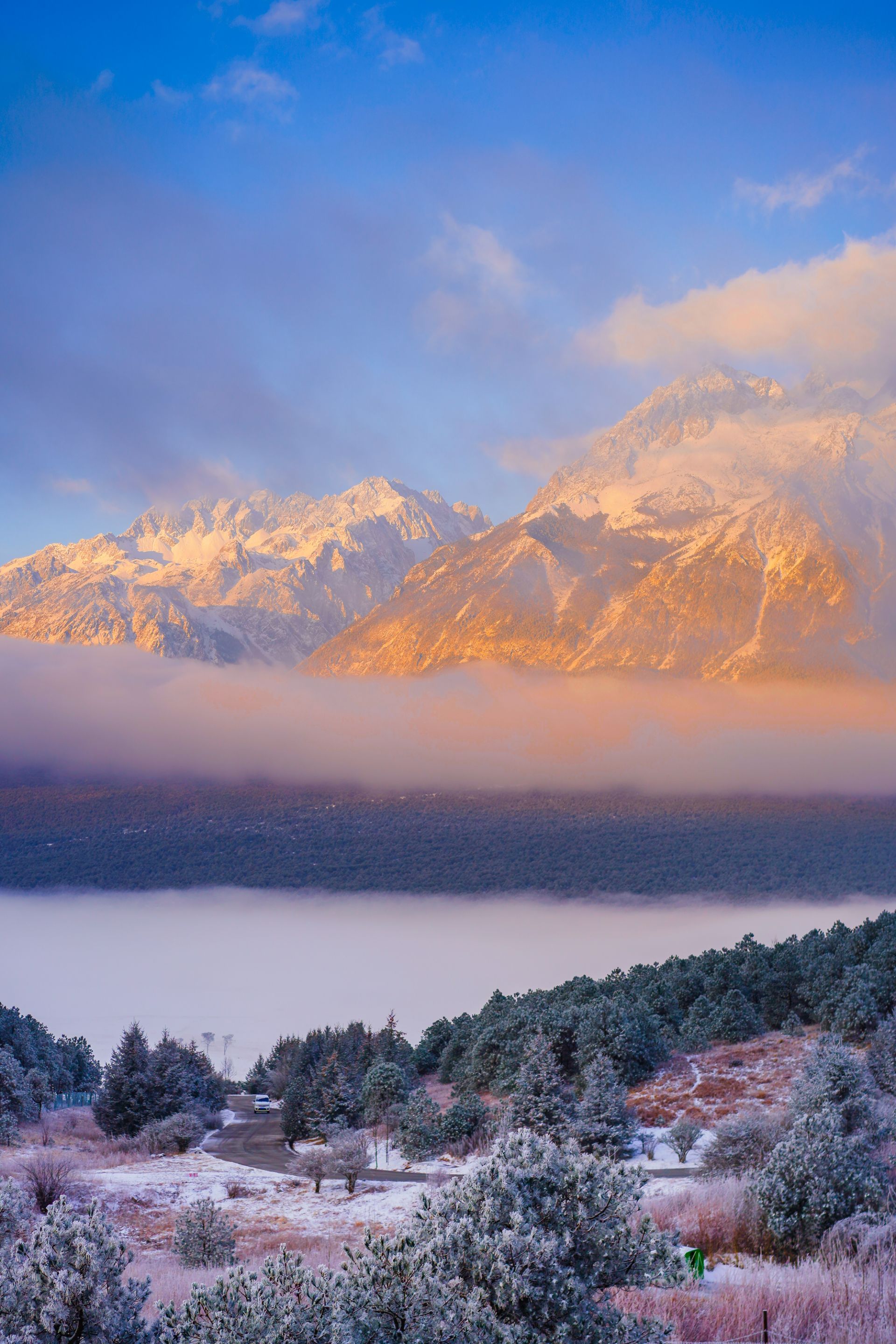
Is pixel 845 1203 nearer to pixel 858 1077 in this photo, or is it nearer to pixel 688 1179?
pixel 858 1077

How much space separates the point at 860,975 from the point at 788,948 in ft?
93.7

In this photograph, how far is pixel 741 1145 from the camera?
30906 millimetres

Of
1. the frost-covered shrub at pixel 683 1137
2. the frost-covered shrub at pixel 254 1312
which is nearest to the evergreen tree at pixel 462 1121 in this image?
the frost-covered shrub at pixel 683 1137

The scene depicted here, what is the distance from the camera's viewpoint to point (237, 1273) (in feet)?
28.2

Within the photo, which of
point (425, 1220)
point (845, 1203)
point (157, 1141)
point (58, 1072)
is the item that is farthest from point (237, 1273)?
point (58, 1072)

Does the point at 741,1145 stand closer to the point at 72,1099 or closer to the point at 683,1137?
the point at 683,1137

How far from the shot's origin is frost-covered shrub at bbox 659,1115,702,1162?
44.1 metres

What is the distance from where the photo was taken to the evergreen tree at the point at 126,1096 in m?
68.8

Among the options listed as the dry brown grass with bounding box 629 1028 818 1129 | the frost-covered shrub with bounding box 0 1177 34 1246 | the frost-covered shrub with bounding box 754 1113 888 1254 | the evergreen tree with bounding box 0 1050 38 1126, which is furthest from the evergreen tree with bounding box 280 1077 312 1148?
the frost-covered shrub with bounding box 0 1177 34 1246

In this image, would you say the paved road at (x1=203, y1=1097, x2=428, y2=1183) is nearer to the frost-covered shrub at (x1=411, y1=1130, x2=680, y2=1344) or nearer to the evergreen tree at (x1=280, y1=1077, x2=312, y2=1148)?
the evergreen tree at (x1=280, y1=1077, x2=312, y2=1148)

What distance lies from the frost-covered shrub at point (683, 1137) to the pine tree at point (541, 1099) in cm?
554

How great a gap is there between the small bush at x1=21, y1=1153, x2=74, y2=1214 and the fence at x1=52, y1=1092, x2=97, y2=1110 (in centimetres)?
5714

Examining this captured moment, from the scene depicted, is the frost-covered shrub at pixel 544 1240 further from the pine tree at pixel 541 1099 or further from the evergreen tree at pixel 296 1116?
the evergreen tree at pixel 296 1116

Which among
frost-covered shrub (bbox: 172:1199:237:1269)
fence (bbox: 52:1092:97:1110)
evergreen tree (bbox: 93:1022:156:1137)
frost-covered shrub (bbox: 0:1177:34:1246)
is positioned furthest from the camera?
fence (bbox: 52:1092:97:1110)
